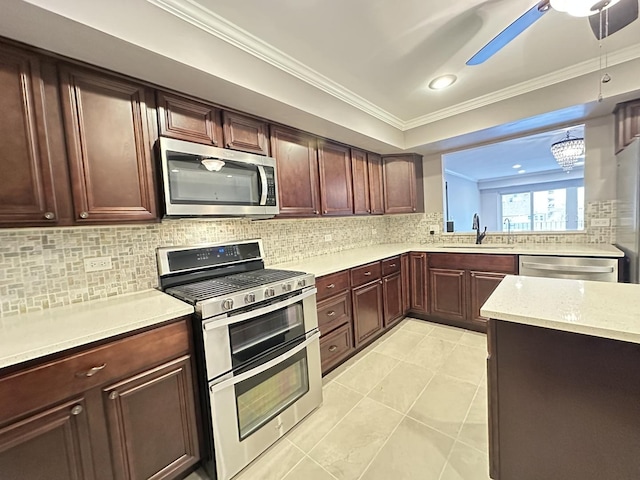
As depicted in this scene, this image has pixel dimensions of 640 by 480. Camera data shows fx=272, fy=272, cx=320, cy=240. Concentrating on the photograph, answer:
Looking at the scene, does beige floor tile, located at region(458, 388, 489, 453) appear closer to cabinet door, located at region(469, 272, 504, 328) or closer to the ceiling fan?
cabinet door, located at region(469, 272, 504, 328)

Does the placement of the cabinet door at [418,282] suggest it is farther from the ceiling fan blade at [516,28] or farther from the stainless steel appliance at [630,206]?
the ceiling fan blade at [516,28]

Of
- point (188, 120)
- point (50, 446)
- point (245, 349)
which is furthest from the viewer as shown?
point (188, 120)

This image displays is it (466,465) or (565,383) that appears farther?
(466,465)

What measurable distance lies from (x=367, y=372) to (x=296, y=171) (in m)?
1.87

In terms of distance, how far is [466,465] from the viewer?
4.68ft

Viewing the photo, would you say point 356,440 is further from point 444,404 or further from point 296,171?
point 296,171

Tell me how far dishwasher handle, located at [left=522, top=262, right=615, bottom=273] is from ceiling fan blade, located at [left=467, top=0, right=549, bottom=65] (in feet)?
6.48

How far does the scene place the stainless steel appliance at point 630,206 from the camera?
192 cm

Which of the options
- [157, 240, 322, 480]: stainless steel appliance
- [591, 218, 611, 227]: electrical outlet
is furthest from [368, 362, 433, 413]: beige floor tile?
[591, 218, 611, 227]: electrical outlet

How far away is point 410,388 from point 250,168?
2.06m

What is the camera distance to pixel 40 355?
0.97m

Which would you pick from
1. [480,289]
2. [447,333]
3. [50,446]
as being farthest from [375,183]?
[50,446]

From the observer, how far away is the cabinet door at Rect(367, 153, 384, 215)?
3377 millimetres

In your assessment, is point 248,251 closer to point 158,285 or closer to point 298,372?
point 158,285
